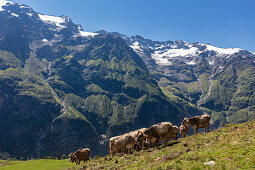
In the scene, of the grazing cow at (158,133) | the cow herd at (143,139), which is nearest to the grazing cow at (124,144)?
the cow herd at (143,139)

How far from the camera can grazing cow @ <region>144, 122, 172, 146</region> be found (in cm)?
2928

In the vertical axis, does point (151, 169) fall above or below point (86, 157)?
above

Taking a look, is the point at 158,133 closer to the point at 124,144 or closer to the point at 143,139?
the point at 143,139

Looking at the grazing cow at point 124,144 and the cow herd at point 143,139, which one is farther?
the grazing cow at point 124,144

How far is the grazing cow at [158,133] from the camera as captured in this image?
2928 centimetres

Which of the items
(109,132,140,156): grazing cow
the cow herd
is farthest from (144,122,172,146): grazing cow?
Answer: (109,132,140,156): grazing cow

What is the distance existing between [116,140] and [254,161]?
23068mm

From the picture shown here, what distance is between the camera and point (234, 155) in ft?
49.8

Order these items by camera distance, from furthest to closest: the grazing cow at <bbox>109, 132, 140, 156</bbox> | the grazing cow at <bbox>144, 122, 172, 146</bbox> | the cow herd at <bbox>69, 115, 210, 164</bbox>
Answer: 1. the grazing cow at <bbox>109, 132, 140, 156</bbox>
2. the cow herd at <bbox>69, 115, 210, 164</bbox>
3. the grazing cow at <bbox>144, 122, 172, 146</bbox>

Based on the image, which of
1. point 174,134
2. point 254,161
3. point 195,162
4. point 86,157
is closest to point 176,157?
point 195,162

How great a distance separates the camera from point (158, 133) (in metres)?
29.6

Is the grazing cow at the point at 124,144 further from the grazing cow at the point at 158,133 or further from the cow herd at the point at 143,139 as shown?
the grazing cow at the point at 158,133

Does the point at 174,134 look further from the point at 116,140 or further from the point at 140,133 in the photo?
the point at 116,140

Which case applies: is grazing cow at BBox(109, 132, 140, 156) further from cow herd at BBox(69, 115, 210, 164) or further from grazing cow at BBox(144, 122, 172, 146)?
grazing cow at BBox(144, 122, 172, 146)
